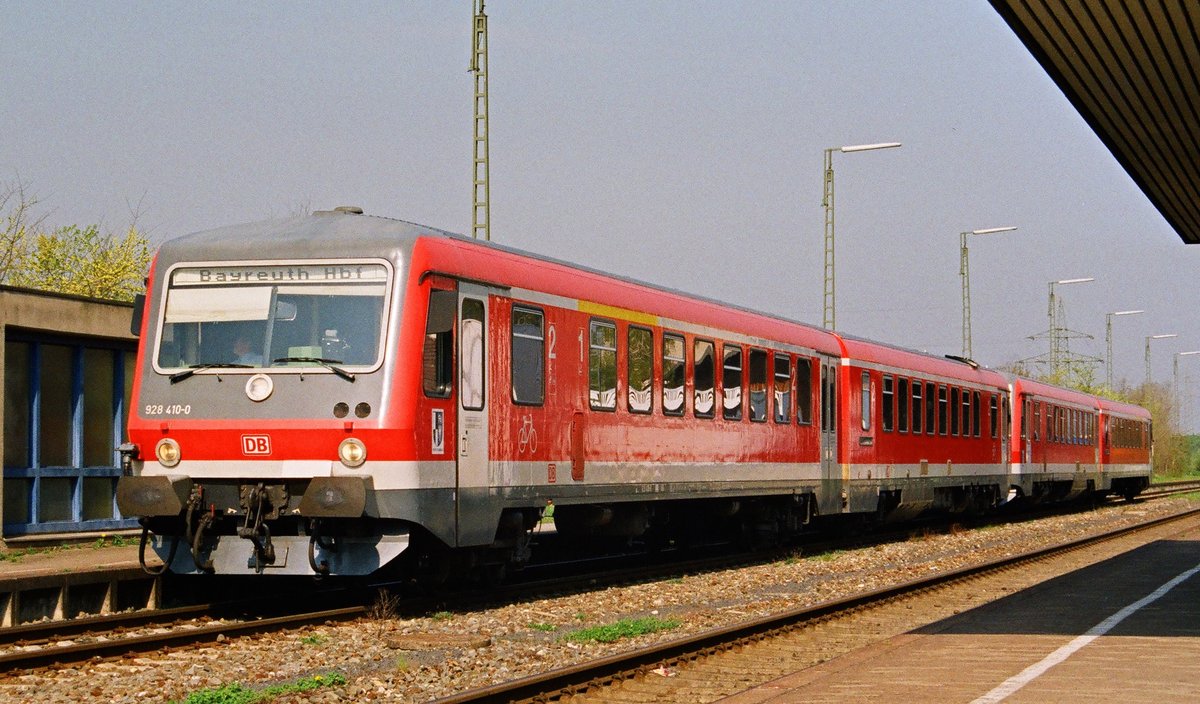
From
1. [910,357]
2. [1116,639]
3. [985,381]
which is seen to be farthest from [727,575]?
[985,381]

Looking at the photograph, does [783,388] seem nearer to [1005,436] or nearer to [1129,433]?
[1005,436]

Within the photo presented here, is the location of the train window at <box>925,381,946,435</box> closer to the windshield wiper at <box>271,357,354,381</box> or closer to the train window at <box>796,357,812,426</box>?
the train window at <box>796,357,812,426</box>

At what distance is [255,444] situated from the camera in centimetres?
1272

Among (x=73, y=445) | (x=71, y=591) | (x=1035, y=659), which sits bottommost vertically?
(x=1035, y=659)

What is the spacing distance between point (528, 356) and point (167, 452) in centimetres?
359

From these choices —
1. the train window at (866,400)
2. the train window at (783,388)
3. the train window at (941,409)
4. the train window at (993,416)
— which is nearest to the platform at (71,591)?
the train window at (783,388)

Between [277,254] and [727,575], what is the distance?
781cm

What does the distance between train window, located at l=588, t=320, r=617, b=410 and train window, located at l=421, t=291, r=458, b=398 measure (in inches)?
112

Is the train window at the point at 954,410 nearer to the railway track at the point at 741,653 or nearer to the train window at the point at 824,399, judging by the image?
the train window at the point at 824,399

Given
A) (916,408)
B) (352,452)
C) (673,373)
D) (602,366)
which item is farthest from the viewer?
(916,408)

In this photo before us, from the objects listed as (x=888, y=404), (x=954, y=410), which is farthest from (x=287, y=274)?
(x=954, y=410)

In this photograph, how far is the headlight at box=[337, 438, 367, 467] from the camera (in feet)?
40.9

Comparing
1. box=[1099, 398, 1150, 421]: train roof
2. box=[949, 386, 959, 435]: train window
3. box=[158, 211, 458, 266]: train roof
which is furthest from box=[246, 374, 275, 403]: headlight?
box=[1099, 398, 1150, 421]: train roof

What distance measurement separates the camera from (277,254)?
1324cm
